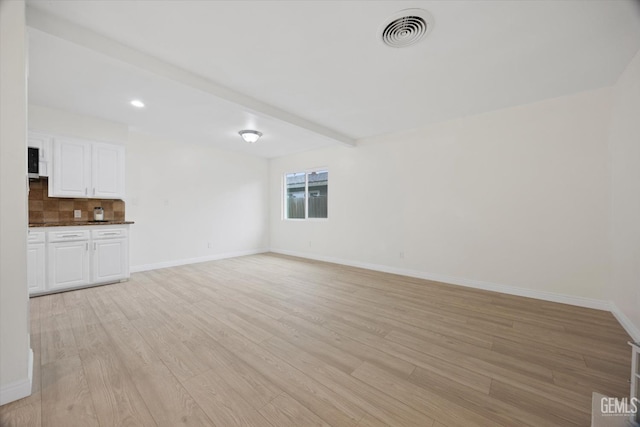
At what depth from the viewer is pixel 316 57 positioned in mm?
2246

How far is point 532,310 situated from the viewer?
2.71 m

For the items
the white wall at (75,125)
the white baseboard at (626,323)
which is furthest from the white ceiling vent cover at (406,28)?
the white wall at (75,125)

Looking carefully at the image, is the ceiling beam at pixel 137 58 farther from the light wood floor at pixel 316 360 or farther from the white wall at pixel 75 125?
the light wood floor at pixel 316 360

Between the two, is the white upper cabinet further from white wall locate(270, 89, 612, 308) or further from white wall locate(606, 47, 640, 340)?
white wall locate(606, 47, 640, 340)

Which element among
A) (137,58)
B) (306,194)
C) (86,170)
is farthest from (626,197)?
(86,170)

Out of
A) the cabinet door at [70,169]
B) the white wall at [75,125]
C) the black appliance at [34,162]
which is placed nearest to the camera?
the black appliance at [34,162]

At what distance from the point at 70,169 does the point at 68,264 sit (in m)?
1.39

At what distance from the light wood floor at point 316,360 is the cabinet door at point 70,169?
4.88 feet

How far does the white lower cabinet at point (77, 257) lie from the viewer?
10.2ft

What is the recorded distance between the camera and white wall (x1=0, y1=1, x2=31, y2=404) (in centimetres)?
137

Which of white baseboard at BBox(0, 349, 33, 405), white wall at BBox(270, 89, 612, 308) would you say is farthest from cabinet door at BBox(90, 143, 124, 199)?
white wall at BBox(270, 89, 612, 308)

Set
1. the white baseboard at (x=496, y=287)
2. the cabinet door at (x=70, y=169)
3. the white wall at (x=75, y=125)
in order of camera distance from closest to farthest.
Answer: the white baseboard at (x=496, y=287)
the white wall at (x=75, y=125)
the cabinet door at (x=70, y=169)

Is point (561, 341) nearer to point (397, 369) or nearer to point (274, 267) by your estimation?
point (397, 369)

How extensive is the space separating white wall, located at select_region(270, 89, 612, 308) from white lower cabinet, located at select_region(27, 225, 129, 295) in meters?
3.97
